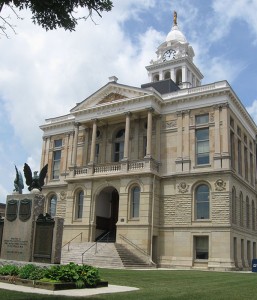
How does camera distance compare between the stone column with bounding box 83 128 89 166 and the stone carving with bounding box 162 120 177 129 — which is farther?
the stone column with bounding box 83 128 89 166

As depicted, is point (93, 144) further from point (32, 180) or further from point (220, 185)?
point (32, 180)

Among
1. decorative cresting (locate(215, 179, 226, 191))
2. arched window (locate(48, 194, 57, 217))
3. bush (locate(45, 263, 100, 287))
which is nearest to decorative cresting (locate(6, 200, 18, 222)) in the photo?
bush (locate(45, 263, 100, 287))

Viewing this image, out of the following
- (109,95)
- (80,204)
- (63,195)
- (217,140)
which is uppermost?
(109,95)

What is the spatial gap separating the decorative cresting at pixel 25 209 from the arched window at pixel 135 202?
683 inches

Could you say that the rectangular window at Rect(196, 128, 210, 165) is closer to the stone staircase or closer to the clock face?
the stone staircase

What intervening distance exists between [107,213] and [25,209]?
71.4 ft

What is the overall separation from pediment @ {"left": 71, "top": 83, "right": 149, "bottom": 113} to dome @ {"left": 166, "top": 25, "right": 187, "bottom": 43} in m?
21.1

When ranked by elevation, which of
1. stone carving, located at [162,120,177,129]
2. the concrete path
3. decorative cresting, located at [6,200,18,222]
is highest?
stone carving, located at [162,120,177,129]

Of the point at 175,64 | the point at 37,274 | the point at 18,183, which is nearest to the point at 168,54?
the point at 175,64

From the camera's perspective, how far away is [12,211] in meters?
19.2

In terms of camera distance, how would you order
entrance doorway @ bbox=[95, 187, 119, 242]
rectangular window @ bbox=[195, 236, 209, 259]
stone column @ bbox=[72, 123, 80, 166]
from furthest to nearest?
stone column @ bbox=[72, 123, 80, 166] → entrance doorway @ bbox=[95, 187, 119, 242] → rectangular window @ bbox=[195, 236, 209, 259]

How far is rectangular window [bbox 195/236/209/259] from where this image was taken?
108 ft

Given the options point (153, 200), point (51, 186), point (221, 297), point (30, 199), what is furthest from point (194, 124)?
point (221, 297)

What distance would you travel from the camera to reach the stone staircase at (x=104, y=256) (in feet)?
95.5
